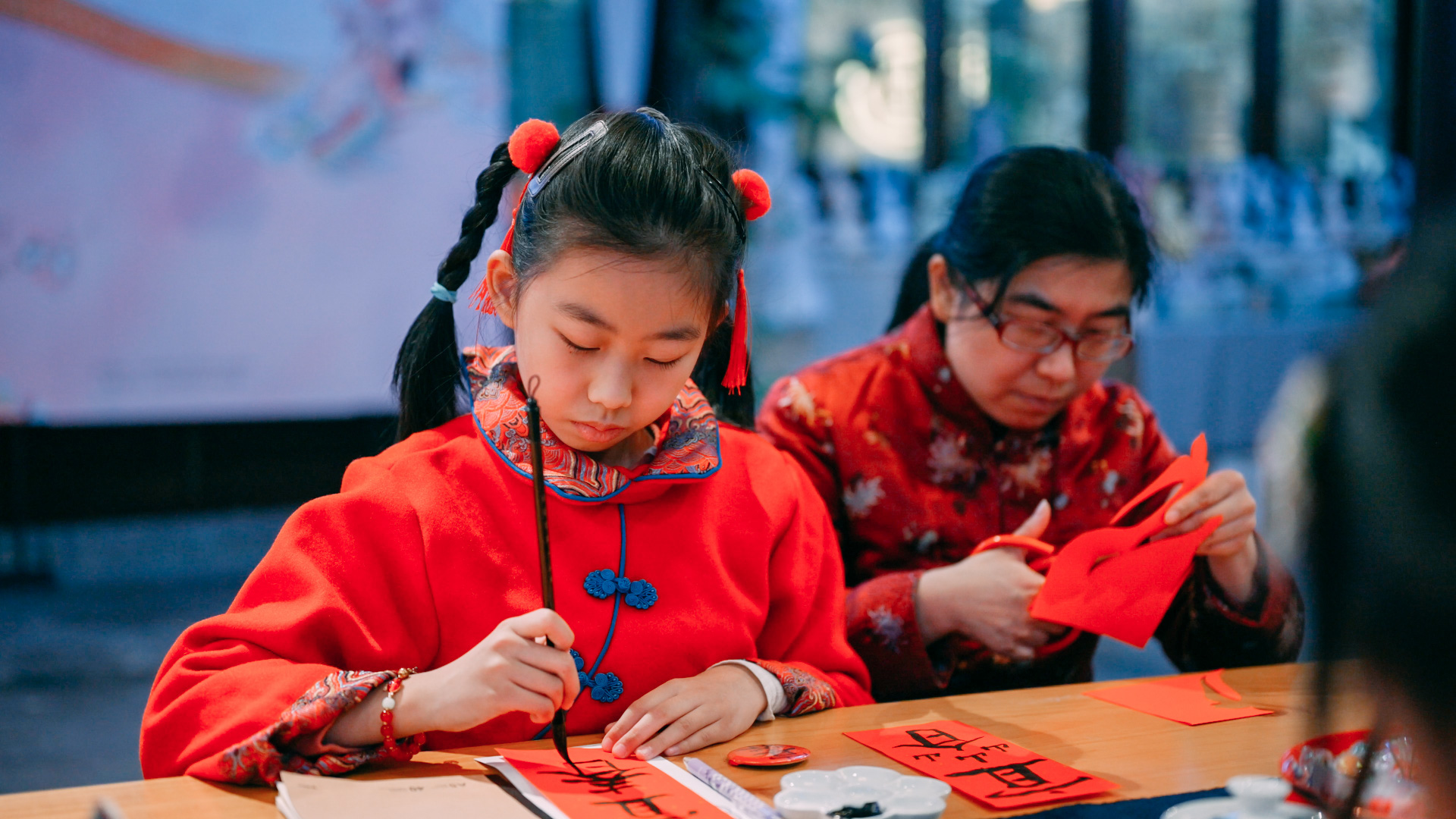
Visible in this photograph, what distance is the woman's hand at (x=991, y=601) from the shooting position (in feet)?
4.30

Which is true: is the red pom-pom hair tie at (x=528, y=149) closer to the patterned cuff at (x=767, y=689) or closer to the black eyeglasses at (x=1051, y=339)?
the patterned cuff at (x=767, y=689)

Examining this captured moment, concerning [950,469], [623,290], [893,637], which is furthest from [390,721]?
[950,469]

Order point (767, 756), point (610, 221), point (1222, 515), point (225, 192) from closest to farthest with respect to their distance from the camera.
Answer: point (767, 756) → point (610, 221) → point (1222, 515) → point (225, 192)

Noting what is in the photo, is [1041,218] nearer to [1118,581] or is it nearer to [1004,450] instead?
[1004,450]

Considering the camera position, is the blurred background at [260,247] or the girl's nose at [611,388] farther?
the blurred background at [260,247]

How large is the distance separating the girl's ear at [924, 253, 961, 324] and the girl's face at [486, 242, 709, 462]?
1.83 ft

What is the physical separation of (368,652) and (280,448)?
3557mm

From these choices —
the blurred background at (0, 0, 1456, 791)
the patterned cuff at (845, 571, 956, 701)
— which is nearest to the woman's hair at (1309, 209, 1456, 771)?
the patterned cuff at (845, 571, 956, 701)

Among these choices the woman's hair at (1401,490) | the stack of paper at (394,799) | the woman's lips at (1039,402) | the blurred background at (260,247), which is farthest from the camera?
the blurred background at (260,247)

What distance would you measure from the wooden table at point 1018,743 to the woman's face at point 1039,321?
401mm

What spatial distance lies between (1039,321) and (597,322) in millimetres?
668

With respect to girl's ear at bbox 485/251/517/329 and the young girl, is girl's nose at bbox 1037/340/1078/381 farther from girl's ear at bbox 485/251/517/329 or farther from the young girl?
girl's ear at bbox 485/251/517/329

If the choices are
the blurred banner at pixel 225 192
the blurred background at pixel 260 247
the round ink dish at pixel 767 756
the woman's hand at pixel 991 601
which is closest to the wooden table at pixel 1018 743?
the round ink dish at pixel 767 756

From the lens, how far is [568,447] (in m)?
1.13
